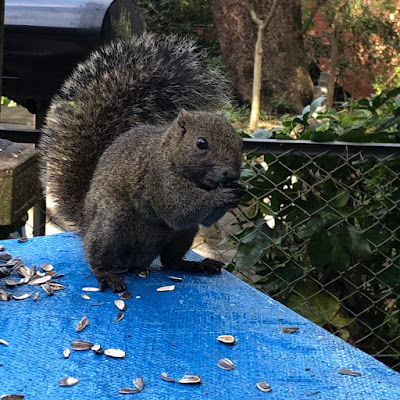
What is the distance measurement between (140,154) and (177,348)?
0.70 m

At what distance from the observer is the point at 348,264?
2.74 m

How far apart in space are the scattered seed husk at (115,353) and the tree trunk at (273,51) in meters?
6.98

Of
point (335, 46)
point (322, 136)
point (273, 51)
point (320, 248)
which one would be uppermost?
point (335, 46)

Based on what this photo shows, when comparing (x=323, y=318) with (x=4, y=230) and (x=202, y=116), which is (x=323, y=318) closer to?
(x=202, y=116)

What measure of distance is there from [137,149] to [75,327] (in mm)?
656

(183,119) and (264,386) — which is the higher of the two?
(183,119)

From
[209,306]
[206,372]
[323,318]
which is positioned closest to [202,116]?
[209,306]

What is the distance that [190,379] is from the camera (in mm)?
1695

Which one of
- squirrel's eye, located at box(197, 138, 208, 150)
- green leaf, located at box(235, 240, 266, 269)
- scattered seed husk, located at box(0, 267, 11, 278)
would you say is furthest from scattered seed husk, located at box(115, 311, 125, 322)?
green leaf, located at box(235, 240, 266, 269)

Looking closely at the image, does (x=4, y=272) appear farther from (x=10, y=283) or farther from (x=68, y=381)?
(x=68, y=381)

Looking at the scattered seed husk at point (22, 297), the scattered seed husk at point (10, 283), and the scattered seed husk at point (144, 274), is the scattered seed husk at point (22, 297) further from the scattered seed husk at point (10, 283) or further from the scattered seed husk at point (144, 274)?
the scattered seed husk at point (144, 274)

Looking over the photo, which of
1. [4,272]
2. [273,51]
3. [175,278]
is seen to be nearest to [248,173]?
[175,278]

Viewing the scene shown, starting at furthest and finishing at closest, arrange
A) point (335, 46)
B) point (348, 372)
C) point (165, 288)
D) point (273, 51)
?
point (335, 46), point (273, 51), point (165, 288), point (348, 372)

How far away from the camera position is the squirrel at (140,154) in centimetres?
207
